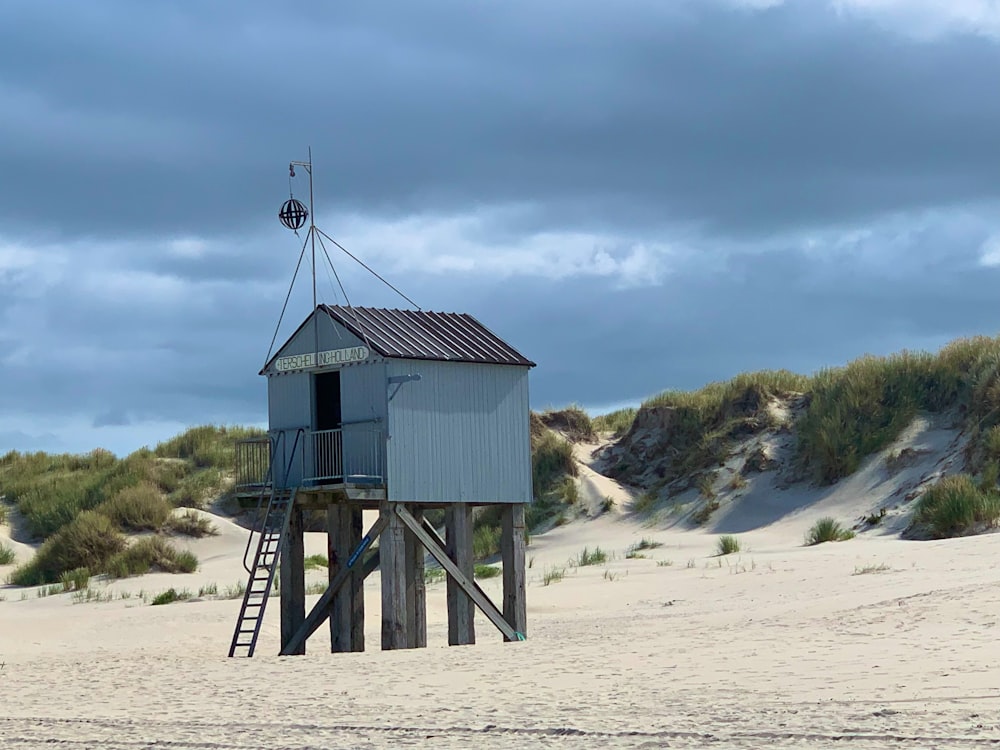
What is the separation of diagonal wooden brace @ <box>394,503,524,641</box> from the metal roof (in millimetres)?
2264

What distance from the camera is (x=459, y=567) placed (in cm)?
2327

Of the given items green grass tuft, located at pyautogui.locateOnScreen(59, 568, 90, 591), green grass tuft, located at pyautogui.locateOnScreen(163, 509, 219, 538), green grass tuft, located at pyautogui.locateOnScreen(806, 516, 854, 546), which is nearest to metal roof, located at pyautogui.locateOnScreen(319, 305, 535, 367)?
green grass tuft, located at pyautogui.locateOnScreen(806, 516, 854, 546)

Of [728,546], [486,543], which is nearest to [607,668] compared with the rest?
[728,546]

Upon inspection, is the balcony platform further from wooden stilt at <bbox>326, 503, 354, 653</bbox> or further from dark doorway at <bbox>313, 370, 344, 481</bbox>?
wooden stilt at <bbox>326, 503, 354, 653</bbox>

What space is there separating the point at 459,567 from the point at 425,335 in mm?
3502

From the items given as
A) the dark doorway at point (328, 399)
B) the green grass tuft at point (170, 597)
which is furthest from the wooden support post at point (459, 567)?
the green grass tuft at point (170, 597)

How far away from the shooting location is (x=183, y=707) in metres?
16.2

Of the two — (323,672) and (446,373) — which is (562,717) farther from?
(446,373)

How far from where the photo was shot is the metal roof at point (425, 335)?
22188 millimetres

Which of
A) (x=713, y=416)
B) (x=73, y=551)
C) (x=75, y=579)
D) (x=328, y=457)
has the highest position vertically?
(x=713, y=416)

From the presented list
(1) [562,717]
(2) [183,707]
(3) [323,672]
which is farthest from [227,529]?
(1) [562,717]

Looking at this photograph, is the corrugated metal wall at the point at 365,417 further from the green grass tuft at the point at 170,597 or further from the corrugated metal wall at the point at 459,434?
the green grass tuft at the point at 170,597

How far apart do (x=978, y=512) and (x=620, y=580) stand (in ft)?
23.4

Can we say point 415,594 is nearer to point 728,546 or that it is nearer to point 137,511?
point 728,546
